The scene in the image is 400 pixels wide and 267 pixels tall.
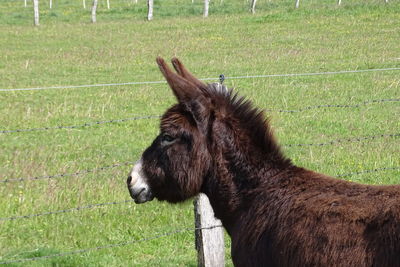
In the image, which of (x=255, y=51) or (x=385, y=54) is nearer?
(x=385, y=54)

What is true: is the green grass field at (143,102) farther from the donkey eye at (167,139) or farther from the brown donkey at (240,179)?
the donkey eye at (167,139)

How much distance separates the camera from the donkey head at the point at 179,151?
161 inches

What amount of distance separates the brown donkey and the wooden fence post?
4.78ft

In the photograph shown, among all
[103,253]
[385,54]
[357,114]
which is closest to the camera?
[103,253]

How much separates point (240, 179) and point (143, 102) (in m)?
10.6

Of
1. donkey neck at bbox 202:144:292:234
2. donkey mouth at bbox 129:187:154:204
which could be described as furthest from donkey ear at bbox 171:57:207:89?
donkey mouth at bbox 129:187:154:204

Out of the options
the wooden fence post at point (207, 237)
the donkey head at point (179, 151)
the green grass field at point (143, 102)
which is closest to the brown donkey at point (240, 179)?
the donkey head at point (179, 151)

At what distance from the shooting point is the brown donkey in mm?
3723

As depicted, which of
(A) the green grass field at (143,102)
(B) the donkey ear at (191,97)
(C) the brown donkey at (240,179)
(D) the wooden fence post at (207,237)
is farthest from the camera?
(A) the green grass field at (143,102)

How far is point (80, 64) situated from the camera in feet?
74.0

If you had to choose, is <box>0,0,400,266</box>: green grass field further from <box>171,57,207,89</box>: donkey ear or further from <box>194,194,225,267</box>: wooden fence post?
<box>171,57,207,89</box>: donkey ear

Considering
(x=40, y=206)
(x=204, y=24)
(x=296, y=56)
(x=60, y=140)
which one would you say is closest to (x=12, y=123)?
(x=60, y=140)

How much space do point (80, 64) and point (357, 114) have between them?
12517 mm

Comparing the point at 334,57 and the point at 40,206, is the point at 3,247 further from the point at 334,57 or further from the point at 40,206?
the point at 334,57
